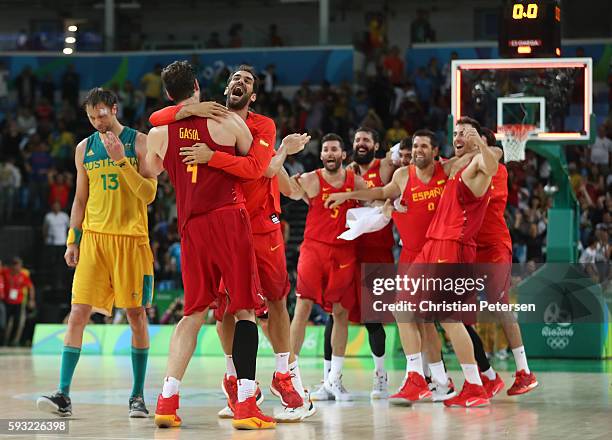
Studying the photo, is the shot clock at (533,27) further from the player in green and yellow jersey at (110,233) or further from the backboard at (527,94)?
the player in green and yellow jersey at (110,233)

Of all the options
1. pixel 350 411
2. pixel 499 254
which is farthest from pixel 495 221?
pixel 350 411

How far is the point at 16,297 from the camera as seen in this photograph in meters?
20.9

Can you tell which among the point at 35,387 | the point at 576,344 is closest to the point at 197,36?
the point at 576,344

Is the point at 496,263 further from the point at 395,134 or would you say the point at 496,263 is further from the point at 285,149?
the point at 395,134

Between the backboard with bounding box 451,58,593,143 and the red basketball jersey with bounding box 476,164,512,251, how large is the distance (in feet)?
12.6

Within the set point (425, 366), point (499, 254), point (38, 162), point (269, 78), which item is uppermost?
point (269, 78)

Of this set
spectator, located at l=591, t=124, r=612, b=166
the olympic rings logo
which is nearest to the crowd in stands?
spectator, located at l=591, t=124, r=612, b=166

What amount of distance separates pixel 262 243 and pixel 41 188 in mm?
16320

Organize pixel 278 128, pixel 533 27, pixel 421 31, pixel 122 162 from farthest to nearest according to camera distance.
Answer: pixel 421 31
pixel 278 128
pixel 533 27
pixel 122 162

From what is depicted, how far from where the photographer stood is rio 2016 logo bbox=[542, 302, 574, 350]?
15.6m

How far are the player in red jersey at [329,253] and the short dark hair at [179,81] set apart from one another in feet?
8.93

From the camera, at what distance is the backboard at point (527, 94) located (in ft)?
46.9

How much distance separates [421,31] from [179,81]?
21.0 m

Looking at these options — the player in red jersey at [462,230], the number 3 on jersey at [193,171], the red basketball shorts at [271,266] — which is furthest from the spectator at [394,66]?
the number 3 on jersey at [193,171]
